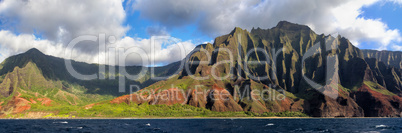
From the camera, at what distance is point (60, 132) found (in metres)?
121

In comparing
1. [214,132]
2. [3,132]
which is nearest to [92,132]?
[3,132]

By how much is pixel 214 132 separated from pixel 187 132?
13.8 metres

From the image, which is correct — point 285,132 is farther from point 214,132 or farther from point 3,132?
point 3,132

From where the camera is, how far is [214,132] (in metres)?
130

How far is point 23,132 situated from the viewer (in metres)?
121

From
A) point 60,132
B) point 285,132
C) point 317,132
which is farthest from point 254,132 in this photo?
point 60,132

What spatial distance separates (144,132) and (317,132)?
3161 inches

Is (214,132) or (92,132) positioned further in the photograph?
(214,132)

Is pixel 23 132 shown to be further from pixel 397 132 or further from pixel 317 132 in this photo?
pixel 397 132

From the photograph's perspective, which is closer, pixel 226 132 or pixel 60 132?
pixel 60 132

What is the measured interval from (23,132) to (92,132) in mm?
30544

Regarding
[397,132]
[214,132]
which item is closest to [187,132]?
[214,132]

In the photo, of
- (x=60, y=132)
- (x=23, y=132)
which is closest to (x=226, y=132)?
(x=60, y=132)

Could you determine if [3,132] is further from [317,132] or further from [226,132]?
[317,132]
